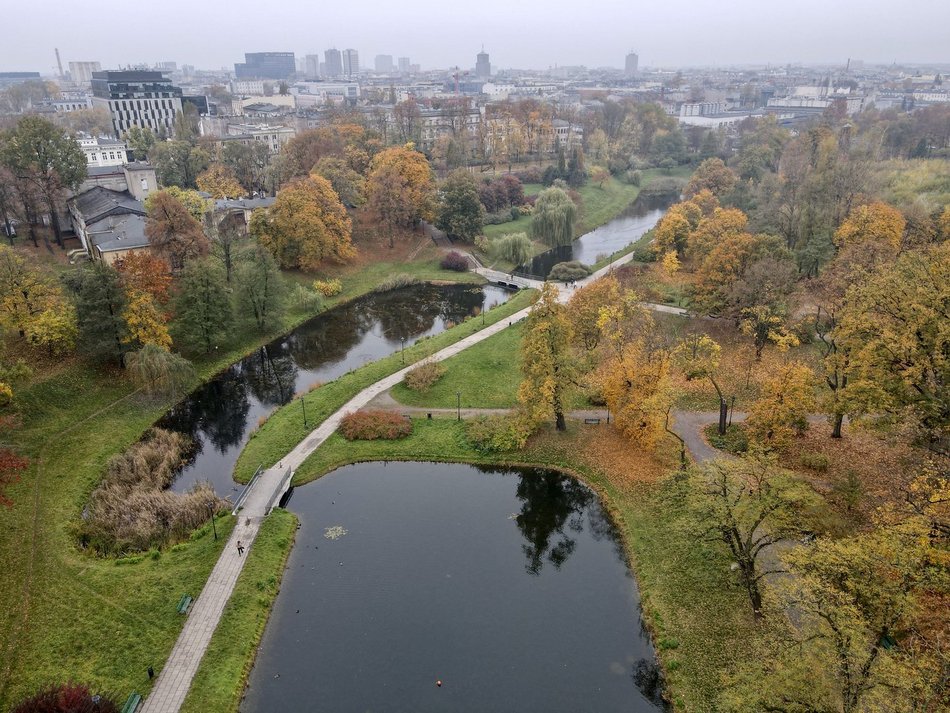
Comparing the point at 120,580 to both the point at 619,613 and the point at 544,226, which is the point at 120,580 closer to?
the point at 619,613

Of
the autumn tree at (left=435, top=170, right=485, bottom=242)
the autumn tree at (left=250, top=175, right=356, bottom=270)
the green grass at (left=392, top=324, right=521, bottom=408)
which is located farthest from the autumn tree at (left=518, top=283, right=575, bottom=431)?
the autumn tree at (left=435, top=170, right=485, bottom=242)

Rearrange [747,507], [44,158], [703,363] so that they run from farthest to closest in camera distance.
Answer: [44,158] < [703,363] < [747,507]

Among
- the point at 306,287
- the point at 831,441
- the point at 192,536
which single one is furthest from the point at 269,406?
the point at 831,441

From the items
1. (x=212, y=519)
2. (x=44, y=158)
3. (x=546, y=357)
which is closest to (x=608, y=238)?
(x=546, y=357)

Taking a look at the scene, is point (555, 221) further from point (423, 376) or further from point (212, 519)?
point (212, 519)

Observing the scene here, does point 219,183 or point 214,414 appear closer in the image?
point 214,414

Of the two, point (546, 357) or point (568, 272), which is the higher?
point (546, 357)
